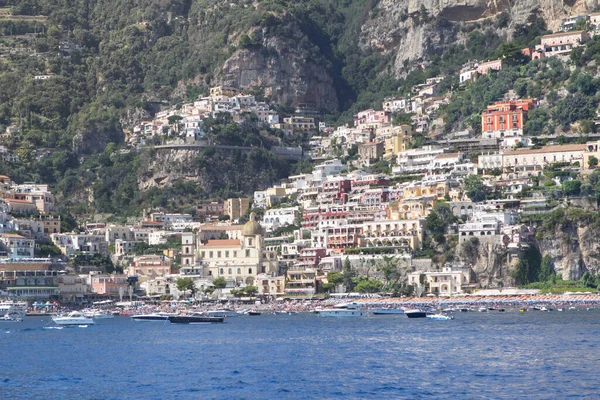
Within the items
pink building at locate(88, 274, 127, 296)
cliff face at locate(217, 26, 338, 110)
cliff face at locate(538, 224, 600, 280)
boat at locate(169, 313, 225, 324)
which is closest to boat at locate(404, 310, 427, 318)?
boat at locate(169, 313, 225, 324)

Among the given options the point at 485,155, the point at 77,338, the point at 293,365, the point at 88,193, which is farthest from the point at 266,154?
the point at 293,365

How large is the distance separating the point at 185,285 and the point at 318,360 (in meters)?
61.6

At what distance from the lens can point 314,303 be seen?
124m

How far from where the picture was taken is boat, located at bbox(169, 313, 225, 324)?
109m

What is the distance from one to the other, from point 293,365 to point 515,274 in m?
53.1

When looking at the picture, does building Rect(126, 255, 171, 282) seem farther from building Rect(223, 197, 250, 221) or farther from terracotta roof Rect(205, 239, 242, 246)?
building Rect(223, 197, 250, 221)

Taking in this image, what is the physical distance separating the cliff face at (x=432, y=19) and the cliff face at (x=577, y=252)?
44.0m

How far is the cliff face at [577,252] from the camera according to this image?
11756 cm

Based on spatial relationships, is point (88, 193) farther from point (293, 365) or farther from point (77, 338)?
point (293, 365)

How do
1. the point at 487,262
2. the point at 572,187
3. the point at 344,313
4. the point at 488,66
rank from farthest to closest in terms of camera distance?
the point at 488,66
the point at 572,187
the point at 487,262
the point at 344,313

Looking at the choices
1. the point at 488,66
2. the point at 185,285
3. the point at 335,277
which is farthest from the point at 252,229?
the point at 488,66

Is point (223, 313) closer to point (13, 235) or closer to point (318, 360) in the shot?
point (13, 235)

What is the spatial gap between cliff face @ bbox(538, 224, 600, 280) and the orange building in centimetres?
2334

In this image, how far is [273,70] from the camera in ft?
589
